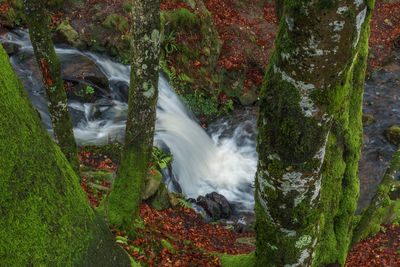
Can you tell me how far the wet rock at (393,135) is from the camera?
14195 mm

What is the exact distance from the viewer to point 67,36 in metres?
13.1

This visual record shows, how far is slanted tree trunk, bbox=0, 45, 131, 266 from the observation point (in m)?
1.56

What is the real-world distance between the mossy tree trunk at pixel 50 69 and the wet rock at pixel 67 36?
28.3 feet

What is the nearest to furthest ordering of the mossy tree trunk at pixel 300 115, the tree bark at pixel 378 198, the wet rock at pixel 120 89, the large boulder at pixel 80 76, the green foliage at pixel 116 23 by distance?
the mossy tree trunk at pixel 300 115 → the tree bark at pixel 378 198 → the large boulder at pixel 80 76 → the wet rock at pixel 120 89 → the green foliage at pixel 116 23

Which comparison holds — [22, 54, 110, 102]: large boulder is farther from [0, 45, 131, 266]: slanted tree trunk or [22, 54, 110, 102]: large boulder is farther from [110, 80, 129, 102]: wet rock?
[0, 45, 131, 266]: slanted tree trunk

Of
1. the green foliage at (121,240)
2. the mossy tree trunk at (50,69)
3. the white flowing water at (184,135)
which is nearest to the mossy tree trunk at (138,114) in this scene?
the green foliage at (121,240)

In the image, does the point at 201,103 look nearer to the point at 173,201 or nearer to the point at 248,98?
the point at 248,98

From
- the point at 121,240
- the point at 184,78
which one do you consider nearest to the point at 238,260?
the point at 121,240

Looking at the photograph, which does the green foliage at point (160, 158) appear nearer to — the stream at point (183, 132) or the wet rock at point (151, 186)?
the stream at point (183, 132)

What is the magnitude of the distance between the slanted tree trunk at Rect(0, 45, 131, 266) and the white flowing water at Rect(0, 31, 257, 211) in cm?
838

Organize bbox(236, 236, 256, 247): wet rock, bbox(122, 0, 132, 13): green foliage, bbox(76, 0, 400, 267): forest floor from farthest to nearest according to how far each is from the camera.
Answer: bbox(122, 0, 132, 13): green foliage, bbox(236, 236, 256, 247): wet rock, bbox(76, 0, 400, 267): forest floor

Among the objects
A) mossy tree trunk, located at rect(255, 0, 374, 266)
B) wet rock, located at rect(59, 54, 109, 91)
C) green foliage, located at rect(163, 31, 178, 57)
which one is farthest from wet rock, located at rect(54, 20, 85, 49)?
mossy tree trunk, located at rect(255, 0, 374, 266)

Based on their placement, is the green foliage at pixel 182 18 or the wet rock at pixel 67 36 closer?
the wet rock at pixel 67 36

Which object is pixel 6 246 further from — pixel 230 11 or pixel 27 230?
pixel 230 11
